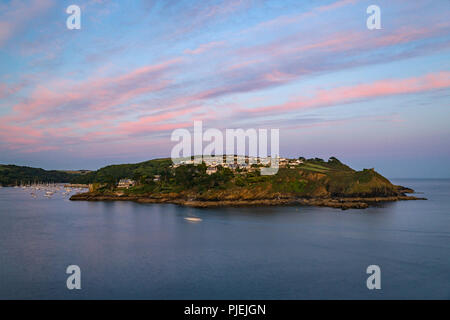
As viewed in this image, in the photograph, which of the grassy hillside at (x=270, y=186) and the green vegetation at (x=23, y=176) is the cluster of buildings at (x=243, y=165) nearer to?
the grassy hillside at (x=270, y=186)

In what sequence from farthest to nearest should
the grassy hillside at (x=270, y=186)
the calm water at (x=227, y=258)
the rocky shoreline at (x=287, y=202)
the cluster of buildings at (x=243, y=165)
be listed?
the cluster of buildings at (x=243, y=165) → the grassy hillside at (x=270, y=186) → the rocky shoreline at (x=287, y=202) → the calm water at (x=227, y=258)

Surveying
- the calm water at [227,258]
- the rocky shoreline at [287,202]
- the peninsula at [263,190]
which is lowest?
the calm water at [227,258]

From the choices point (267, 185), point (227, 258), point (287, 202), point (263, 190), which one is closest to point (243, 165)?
point (267, 185)

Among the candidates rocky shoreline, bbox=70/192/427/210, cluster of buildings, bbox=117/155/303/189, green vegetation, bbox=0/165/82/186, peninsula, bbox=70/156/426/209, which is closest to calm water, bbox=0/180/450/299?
rocky shoreline, bbox=70/192/427/210

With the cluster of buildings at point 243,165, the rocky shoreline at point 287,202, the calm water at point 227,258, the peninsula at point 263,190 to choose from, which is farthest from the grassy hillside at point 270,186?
the calm water at point 227,258

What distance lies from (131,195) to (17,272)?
61.3m

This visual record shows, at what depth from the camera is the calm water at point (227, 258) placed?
18719 millimetres

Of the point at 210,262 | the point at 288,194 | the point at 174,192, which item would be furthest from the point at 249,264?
the point at 174,192

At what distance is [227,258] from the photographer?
2562 centimetres

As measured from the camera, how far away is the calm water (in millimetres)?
18719

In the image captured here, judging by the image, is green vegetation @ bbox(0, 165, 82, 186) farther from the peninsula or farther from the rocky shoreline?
the rocky shoreline

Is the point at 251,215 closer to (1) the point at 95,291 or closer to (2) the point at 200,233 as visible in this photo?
(2) the point at 200,233

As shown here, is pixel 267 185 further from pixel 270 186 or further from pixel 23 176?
pixel 23 176

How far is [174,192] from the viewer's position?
78.1m
